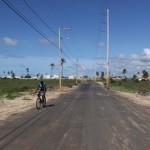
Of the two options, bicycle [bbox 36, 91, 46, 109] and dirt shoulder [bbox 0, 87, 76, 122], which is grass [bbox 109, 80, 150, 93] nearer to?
dirt shoulder [bbox 0, 87, 76, 122]

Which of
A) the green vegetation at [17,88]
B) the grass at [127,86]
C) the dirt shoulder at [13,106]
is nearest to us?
the dirt shoulder at [13,106]

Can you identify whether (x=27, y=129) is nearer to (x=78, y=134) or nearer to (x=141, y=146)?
(x=78, y=134)

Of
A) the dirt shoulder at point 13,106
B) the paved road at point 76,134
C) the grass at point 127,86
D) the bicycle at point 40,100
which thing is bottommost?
the paved road at point 76,134

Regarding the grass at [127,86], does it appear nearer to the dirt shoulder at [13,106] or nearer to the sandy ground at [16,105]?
the sandy ground at [16,105]

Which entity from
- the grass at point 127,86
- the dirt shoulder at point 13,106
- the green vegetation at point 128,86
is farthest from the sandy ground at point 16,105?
the green vegetation at point 128,86

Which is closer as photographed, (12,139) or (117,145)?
(117,145)

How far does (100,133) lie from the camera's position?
12.7m

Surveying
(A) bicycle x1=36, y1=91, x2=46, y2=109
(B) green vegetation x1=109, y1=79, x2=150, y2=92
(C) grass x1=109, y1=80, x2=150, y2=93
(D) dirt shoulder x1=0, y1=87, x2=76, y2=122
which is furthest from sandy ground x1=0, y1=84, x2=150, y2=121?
(B) green vegetation x1=109, y1=79, x2=150, y2=92

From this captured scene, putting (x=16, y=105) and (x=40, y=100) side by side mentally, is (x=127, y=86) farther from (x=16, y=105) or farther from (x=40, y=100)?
(x=40, y=100)

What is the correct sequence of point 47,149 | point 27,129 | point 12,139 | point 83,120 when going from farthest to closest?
point 83,120, point 27,129, point 12,139, point 47,149

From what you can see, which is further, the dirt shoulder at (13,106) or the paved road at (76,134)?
the dirt shoulder at (13,106)

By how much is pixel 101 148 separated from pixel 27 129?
4431 mm

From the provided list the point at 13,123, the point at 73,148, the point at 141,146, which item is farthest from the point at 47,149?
the point at 13,123

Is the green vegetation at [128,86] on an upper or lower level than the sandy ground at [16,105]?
upper
